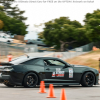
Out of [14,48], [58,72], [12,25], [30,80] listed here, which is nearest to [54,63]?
[58,72]

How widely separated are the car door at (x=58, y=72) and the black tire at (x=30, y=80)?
56cm

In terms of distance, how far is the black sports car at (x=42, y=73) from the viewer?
1183 cm

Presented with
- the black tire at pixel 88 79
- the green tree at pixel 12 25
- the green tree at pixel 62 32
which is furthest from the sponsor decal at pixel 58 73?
the green tree at pixel 12 25

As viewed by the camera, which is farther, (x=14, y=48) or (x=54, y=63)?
(x=14, y=48)

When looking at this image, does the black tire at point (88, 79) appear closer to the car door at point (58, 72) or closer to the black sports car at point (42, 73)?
the black sports car at point (42, 73)

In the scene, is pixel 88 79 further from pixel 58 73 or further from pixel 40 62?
pixel 40 62

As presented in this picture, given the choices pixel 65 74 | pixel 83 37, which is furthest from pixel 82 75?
pixel 83 37

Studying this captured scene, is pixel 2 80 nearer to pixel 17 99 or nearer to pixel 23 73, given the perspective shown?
pixel 23 73

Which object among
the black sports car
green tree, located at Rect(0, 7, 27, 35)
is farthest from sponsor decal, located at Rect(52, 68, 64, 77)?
→ green tree, located at Rect(0, 7, 27, 35)

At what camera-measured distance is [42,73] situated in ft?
40.4

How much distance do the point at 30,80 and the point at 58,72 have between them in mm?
1320

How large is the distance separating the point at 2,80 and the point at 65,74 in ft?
8.89

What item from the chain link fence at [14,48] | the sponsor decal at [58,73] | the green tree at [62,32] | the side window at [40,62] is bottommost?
the sponsor decal at [58,73]

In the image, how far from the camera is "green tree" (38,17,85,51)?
A: 60.7 meters
